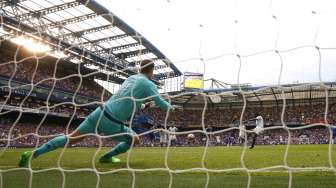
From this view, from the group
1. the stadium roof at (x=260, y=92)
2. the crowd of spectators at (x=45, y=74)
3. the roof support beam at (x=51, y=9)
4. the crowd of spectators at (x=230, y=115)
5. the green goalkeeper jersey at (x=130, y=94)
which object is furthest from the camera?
the crowd of spectators at (x=230, y=115)

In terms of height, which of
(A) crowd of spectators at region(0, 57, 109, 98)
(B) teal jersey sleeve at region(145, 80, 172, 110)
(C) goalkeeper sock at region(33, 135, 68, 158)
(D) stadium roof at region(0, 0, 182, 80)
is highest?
(D) stadium roof at region(0, 0, 182, 80)

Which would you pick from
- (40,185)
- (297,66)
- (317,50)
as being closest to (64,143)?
(40,185)

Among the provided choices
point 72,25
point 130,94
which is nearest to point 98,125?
point 130,94

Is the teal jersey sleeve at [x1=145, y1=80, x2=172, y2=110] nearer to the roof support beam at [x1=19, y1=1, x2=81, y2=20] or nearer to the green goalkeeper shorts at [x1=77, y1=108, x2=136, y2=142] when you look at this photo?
the green goalkeeper shorts at [x1=77, y1=108, x2=136, y2=142]

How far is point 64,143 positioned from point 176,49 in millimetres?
1744

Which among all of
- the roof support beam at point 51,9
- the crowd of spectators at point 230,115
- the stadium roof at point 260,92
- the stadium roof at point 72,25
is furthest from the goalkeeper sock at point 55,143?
the crowd of spectators at point 230,115

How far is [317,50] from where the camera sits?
289 cm

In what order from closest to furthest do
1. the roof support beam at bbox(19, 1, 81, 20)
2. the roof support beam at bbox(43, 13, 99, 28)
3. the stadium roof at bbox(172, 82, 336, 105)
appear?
1. the stadium roof at bbox(172, 82, 336, 105)
2. the roof support beam at bbox(19, 1, 81, 20)
3. the roof support beam at bbox(43, 13, 99, 28)

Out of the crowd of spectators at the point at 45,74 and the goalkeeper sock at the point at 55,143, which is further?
the crowd of spectators at the point at 45,74

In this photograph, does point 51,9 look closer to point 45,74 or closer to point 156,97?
point 45,74

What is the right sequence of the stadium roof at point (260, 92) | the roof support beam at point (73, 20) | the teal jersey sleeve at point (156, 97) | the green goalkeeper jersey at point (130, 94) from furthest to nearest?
the roof support beam at point (73, 20), the green goalkeeper jersey at point (130, 94), the teal jersey sleeve at point (156, 97), the stadium roof at point (260, 92)

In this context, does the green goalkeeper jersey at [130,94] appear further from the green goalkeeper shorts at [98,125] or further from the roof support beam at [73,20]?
the roof support beam at [73,20]

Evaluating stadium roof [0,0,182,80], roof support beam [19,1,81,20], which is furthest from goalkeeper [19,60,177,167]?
roof support beam [19,1,81,20]

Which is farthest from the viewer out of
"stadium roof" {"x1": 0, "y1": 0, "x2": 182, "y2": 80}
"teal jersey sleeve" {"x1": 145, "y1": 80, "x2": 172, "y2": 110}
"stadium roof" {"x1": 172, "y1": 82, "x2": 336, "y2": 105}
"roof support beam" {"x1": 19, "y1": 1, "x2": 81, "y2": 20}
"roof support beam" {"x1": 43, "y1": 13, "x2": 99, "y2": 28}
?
"roof support beam" {"x1": 43, "y1": 13, "x2": 99, "y2": 28}
